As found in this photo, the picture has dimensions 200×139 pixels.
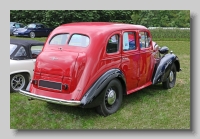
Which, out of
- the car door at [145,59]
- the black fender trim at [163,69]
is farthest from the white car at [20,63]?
the black fender trim at [163,69]

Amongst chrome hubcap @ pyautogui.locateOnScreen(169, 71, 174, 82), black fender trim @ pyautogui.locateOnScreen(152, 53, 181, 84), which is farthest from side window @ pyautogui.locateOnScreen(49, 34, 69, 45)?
chrome hubcap @ pyautogui.locateOnScreen(169, 71, 174, 82)

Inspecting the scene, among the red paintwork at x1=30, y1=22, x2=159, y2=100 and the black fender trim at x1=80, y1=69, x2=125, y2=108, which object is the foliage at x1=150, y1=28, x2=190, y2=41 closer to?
the red paintwork at x1=30, y1=22, x2=159, y2=100

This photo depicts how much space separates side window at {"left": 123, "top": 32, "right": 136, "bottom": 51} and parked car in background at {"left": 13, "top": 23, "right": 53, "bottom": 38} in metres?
15.7

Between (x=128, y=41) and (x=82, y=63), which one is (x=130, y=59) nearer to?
(x=128, y=41)

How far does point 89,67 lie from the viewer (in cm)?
487

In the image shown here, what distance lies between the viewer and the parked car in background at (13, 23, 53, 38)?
20.2 metres

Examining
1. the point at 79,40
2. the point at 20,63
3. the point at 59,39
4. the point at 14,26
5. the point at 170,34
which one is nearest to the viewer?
the point at 79,40

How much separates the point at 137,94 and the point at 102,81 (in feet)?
6.93

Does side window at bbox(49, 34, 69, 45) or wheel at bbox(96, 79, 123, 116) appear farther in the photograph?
side window at bbox(49, 34, 69, 45)

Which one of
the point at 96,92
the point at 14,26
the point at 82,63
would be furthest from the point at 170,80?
the point at 14,26

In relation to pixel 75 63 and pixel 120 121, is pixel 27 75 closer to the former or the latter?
pixel 75 63

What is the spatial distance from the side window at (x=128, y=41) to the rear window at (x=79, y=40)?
0.94m

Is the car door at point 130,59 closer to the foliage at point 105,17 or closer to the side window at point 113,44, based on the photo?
the side window at point 113,44

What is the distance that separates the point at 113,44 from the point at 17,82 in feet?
9.17
